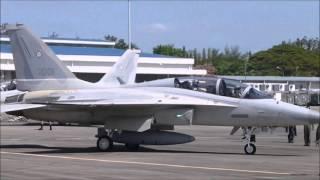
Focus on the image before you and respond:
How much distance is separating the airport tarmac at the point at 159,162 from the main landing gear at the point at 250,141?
0.25 metres

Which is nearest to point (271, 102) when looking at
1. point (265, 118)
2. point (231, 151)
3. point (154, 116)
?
point (265, 118)

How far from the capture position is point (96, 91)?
1939cm

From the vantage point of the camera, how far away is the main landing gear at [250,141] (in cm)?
1784

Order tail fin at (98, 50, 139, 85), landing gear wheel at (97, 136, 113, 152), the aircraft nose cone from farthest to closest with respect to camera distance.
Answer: tail fin at (98, 50, 139, 85) → landing gear wheel at (97, 136, 113, 152) → the aircraft nose cone

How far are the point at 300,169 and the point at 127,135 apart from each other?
6817 millimetres

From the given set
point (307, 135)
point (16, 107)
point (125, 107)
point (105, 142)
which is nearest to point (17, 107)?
point (16, 107)

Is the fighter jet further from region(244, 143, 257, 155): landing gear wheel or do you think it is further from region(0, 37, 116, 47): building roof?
region(0, 37, 116, 47): building roof

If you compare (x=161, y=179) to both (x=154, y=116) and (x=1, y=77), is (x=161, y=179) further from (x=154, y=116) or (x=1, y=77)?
(x=1, y=77)

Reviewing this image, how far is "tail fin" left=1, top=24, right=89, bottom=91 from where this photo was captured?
2075 centimetres

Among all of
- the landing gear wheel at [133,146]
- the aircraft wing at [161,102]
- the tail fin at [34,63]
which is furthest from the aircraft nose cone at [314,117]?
the tail fin at [34,63]

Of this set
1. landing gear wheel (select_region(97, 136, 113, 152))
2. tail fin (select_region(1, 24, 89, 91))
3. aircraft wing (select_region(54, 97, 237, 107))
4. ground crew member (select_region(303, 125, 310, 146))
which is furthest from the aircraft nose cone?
tail fin (select_region(1, 24, 89, 91))

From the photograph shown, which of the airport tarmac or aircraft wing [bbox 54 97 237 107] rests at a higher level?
aircraft wing [bbox 54 97 237 107]

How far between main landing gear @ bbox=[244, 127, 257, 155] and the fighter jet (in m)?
0.03

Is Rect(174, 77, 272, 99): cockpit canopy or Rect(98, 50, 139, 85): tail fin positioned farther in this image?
Rect(98, 50, 139, 85): tail fin
